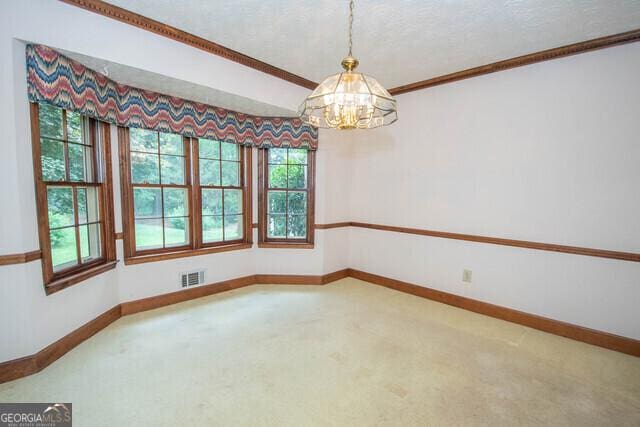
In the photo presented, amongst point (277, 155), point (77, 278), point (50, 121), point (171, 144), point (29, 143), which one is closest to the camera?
point (29, 143)

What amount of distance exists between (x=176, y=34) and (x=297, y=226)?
8.52 feet

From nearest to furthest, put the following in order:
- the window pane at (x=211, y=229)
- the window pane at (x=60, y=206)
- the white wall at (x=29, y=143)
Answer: the white wall at (x=29, y=143), the window pane at (x=60, y=206), the window pane at (x=211, y=229)

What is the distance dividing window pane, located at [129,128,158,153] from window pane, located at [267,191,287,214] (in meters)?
1.52

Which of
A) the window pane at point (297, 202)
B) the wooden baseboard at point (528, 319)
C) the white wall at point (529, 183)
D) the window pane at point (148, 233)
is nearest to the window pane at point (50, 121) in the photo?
the window pane at point (148, 233)

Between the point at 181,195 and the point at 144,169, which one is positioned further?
the point at 181,195

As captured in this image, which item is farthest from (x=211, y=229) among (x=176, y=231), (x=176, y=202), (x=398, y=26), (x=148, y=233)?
(x=398, y=26)

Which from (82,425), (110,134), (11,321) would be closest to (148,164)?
(110,134)

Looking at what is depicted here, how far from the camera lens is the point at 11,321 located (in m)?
2.03

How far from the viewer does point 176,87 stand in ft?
9.41

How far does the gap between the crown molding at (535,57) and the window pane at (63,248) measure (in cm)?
393

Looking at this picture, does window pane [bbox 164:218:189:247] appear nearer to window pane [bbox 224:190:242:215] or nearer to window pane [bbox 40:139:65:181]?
window pane [bbox 224:190:242:215]

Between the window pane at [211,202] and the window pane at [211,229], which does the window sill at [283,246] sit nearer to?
the window pane at [211,229]

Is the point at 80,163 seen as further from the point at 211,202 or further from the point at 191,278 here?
the point at 191,278

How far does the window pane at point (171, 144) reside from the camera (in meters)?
3.30
